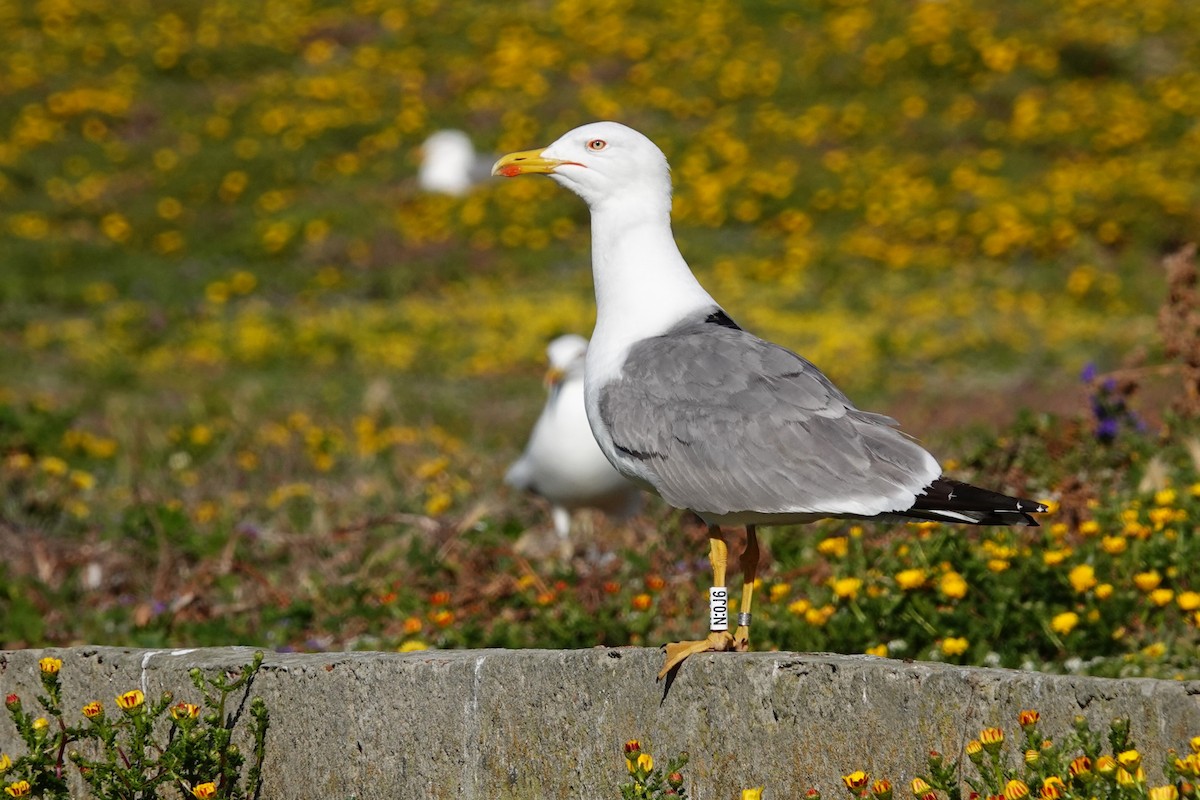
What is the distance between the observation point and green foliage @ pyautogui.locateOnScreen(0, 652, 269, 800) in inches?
144

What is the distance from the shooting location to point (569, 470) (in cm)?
682

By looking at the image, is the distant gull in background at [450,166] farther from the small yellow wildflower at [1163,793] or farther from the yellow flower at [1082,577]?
the small yellow wildflower at [1163,793]

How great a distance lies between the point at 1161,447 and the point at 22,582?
192 inches

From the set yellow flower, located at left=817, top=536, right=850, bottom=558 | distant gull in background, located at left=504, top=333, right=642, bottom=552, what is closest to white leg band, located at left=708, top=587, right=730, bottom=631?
yellow flower, located at left=817, top=536, right=850, bottom=558

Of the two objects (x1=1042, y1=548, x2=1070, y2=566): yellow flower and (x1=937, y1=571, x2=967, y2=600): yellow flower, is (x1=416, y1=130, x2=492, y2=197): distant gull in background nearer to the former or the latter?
(x1=1042, y1=548, x2=1070, y2=566): yellow flower

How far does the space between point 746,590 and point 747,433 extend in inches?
16.0

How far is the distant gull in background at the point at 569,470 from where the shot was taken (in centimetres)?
679

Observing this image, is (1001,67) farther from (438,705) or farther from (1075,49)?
(438,705)

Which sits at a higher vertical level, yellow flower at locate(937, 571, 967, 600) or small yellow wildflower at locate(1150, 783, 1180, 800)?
yellow flower at locate(937, 571, 967, 600)

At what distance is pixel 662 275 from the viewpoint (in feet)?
15.0

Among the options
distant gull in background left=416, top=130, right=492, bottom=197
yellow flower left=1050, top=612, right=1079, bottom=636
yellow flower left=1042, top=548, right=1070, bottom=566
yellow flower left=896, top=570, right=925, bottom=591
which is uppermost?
distant gull in background left=416, top=130, right=492, bottom=197

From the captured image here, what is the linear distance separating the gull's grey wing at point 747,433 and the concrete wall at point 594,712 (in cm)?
48

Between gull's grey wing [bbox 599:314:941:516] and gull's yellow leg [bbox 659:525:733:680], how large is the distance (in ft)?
0.36

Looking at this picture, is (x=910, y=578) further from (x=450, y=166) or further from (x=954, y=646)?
(x=450, y=166)
